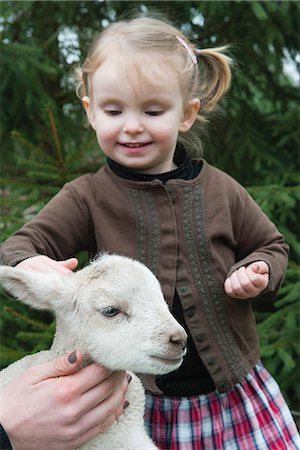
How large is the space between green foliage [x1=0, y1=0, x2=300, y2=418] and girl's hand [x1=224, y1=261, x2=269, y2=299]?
1565mm

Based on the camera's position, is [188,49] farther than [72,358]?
Yes

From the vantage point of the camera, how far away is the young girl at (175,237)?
2.01 m

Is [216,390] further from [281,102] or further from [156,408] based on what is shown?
[281,102]

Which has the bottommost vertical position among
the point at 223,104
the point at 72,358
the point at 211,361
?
the point at 211,361

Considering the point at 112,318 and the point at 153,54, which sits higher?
the point at 153,54

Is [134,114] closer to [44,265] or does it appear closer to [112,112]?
[112,112]

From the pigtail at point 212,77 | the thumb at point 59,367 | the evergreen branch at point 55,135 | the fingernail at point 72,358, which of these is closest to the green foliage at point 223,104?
the evergreen branch at point 55,135

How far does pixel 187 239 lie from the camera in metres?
2.07

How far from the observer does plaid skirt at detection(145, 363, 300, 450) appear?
2031mm

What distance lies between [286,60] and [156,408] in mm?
3076

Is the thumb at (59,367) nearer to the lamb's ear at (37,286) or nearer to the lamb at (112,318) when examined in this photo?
the lamb at (112,318)

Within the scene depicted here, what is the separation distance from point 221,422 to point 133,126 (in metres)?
1.06

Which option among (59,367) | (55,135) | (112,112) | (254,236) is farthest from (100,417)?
(55,135)

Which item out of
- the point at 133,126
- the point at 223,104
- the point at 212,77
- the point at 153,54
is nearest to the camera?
the point at 133,126
